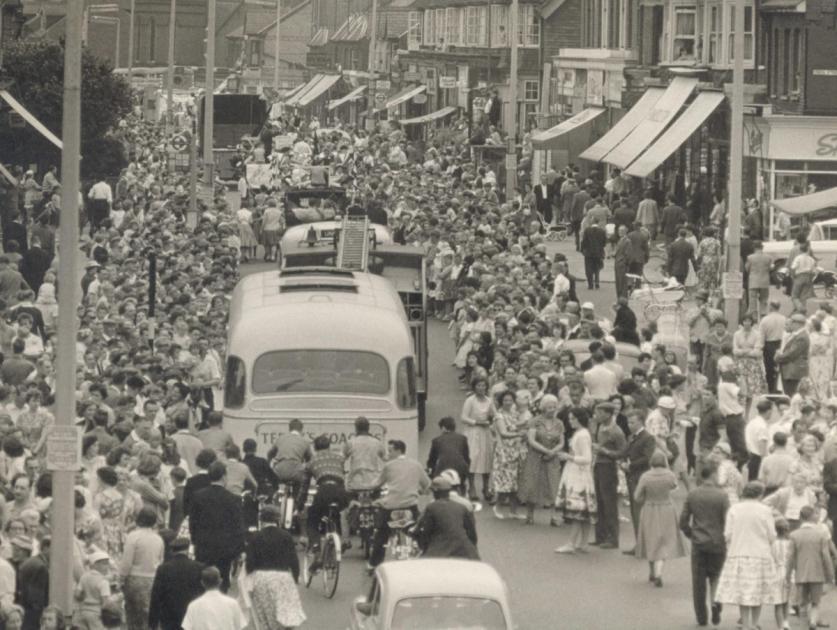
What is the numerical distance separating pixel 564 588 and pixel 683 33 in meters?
38.5

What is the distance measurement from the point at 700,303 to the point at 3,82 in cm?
2240

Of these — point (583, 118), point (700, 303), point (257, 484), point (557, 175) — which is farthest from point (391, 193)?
point (257, 484)

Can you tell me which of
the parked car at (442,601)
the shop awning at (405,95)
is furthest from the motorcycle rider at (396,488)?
the shop awning at (405,95)

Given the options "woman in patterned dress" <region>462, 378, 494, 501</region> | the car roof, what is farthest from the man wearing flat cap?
the car roof

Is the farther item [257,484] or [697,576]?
[257,484]

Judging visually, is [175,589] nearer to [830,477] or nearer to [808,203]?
[830,477]

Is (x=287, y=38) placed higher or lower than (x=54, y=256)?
higher

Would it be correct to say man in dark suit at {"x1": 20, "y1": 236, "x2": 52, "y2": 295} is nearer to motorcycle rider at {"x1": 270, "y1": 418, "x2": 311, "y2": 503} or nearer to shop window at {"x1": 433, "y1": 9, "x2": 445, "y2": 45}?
motorcycle rider at {"x1": 270, "y1": 418, "x2": 311, "y2": 503}

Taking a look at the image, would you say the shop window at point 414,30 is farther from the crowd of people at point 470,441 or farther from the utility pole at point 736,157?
the utility pole at point 736,157

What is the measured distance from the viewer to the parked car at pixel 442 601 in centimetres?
1572

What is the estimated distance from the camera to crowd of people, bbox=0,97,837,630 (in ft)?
59.7

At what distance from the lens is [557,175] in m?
59.5

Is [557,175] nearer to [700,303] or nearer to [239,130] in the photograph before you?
[239,130]

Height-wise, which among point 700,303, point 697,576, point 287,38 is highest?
point 287,38
